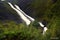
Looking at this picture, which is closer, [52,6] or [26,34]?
[26,34]

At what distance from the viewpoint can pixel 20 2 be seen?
24.4 ft

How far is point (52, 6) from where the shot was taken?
246 inches

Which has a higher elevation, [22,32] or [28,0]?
[28,0]

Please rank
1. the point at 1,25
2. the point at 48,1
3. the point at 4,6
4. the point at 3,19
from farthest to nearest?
the point at 4,6 < the point at 48,1 < the point at 3,19 < the point at 1,25

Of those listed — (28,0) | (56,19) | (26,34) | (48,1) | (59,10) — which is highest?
(28,0)

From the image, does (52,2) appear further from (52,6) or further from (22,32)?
(22,32)

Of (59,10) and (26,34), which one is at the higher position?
(59,10)

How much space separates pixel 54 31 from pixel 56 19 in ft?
1.71

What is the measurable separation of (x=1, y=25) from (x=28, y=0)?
1983 mm

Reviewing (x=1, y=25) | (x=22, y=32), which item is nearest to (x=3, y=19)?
(x=1, y=25)

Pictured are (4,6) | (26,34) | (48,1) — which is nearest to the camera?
(26,34)

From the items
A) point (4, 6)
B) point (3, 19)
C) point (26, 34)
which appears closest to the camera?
point (26, 34)

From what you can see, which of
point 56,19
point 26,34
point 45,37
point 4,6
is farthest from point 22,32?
point 4,6

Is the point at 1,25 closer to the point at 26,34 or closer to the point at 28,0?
the point at 26,34
